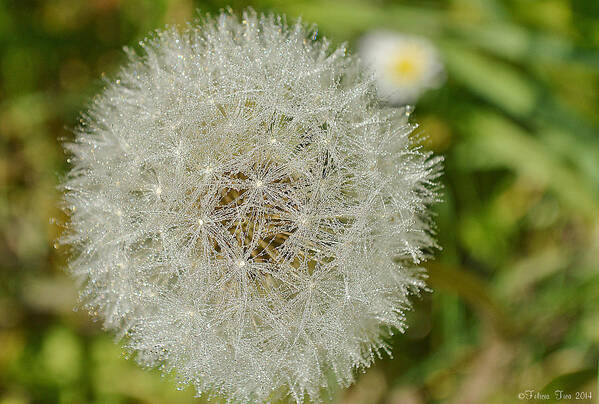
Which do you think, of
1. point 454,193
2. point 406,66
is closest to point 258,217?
point 454,193

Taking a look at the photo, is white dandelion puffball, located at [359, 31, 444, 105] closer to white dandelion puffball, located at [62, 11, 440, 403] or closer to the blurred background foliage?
the blurred background foliage

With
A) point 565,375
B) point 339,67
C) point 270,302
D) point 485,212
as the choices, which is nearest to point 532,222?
point 485,212

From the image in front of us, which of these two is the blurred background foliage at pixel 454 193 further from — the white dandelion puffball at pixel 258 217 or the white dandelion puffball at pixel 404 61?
the white dandelion puffball at pixel 258 217

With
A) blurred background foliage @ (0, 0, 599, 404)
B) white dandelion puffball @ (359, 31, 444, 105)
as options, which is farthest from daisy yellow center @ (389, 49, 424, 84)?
blurred background foliage @ (0, 0, 599, 404)

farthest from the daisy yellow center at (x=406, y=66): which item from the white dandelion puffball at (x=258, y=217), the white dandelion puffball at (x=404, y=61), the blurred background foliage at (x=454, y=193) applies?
the white dandelion puffball at (x=258, y=217)

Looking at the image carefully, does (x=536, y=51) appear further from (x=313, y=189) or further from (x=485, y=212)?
(x=313, y=189)

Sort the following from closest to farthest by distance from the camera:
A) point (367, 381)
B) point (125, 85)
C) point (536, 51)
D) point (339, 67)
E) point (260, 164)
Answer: point (260, 164)
point (339, 67)
point (125, 85)
point (536, 51)
point (367, 381)

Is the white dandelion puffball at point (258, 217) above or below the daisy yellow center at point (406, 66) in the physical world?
below
